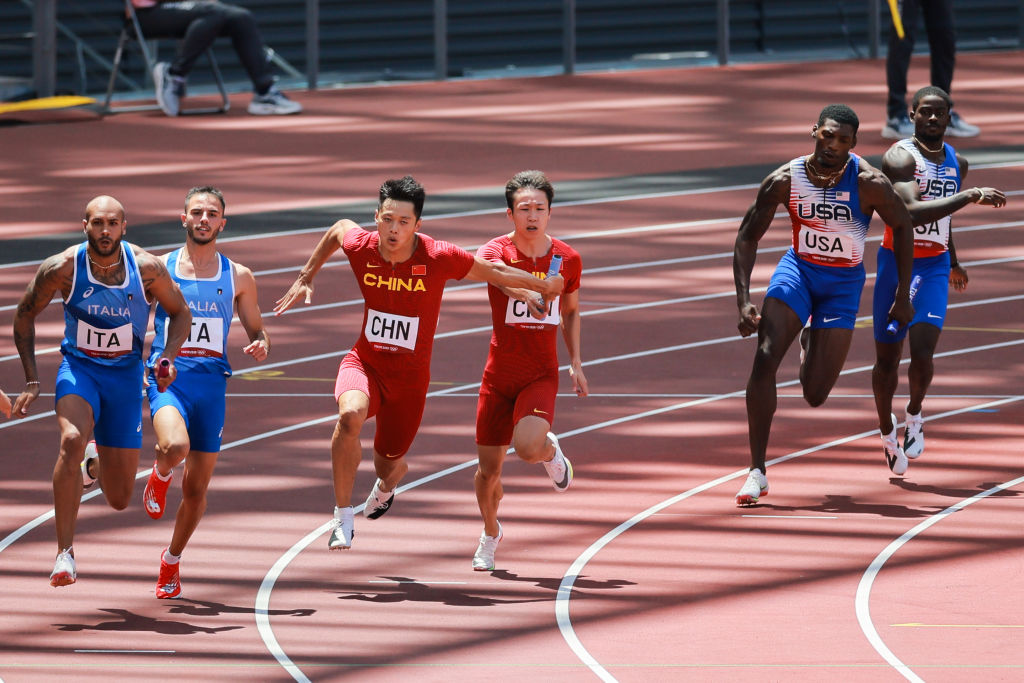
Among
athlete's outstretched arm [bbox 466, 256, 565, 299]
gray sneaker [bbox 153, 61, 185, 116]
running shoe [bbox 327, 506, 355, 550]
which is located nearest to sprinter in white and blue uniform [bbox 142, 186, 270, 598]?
running shoe [bbox 327, 506, 355, 550]

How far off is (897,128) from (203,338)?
13.1 meters

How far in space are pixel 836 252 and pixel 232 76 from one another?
17.6m

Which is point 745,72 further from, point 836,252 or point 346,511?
point 346,511

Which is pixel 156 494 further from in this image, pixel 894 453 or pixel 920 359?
pixel 920 359

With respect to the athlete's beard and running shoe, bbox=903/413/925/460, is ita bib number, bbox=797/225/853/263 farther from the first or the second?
the athlete's beard

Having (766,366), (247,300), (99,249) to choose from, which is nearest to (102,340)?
(99,249)

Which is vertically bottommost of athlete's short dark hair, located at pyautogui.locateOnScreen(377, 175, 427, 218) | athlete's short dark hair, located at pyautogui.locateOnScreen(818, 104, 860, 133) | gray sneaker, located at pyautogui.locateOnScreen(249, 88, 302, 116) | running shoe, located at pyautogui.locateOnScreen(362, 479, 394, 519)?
running shoe, located at pyautogui.locateOnScreen(362, 479, 394, 519)

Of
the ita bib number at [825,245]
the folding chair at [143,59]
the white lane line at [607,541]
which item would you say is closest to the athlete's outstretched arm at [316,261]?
the white lane line at [607,541]

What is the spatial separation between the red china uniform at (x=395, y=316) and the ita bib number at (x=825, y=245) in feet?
7.19

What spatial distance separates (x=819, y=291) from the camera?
972cm

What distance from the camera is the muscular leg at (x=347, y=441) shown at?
817 centimetres

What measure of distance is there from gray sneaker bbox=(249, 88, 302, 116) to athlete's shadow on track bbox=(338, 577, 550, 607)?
15.2 metres

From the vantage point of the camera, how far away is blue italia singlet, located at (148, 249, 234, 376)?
26.8 feet

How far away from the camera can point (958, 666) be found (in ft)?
23.2
